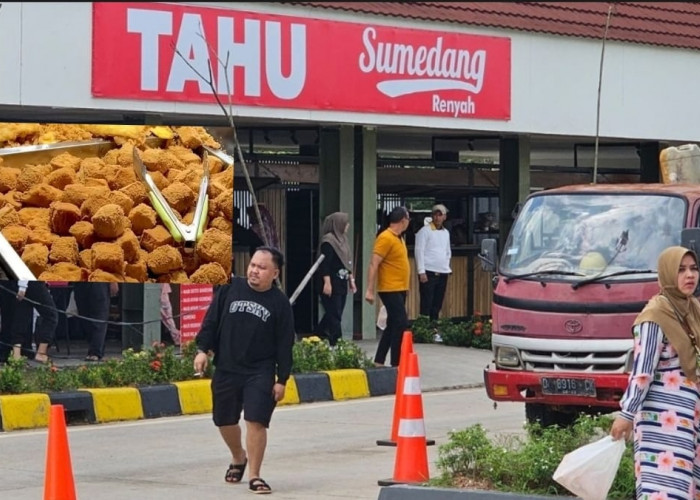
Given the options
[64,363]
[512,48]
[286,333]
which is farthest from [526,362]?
[512,48]

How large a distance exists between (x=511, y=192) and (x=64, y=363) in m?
9.39

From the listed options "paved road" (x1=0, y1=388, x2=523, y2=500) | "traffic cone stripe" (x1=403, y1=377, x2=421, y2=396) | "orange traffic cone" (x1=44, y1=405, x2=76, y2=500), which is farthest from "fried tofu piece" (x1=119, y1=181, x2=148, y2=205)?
"orange traffic cone" (x1=44, y1=405, x2=76, y2=500)

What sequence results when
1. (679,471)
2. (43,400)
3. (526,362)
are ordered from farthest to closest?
1. (43,400)
2. (526,362)
3. (679,471)

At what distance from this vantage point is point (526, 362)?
11875mm

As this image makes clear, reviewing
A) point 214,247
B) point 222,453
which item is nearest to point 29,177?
point 214,247

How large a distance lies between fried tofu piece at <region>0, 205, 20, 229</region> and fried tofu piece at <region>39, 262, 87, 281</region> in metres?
0.56

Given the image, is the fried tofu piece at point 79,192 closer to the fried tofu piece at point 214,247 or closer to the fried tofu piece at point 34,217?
the fried tofu piece at point 34,217

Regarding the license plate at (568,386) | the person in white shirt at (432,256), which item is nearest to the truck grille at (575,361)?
the license plate at (568,386)

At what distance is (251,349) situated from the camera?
10.3 metres

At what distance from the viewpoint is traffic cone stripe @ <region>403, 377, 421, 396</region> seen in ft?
32.7

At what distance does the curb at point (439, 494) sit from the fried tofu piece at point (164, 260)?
17.2 feet

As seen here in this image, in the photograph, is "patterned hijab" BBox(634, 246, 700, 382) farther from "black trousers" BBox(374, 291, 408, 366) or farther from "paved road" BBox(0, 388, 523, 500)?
"black trousers" BBox(374, 291, 408, 366)

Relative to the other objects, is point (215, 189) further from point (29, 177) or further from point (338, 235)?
point (338, 235)

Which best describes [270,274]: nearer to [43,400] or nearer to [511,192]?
[43,400]
